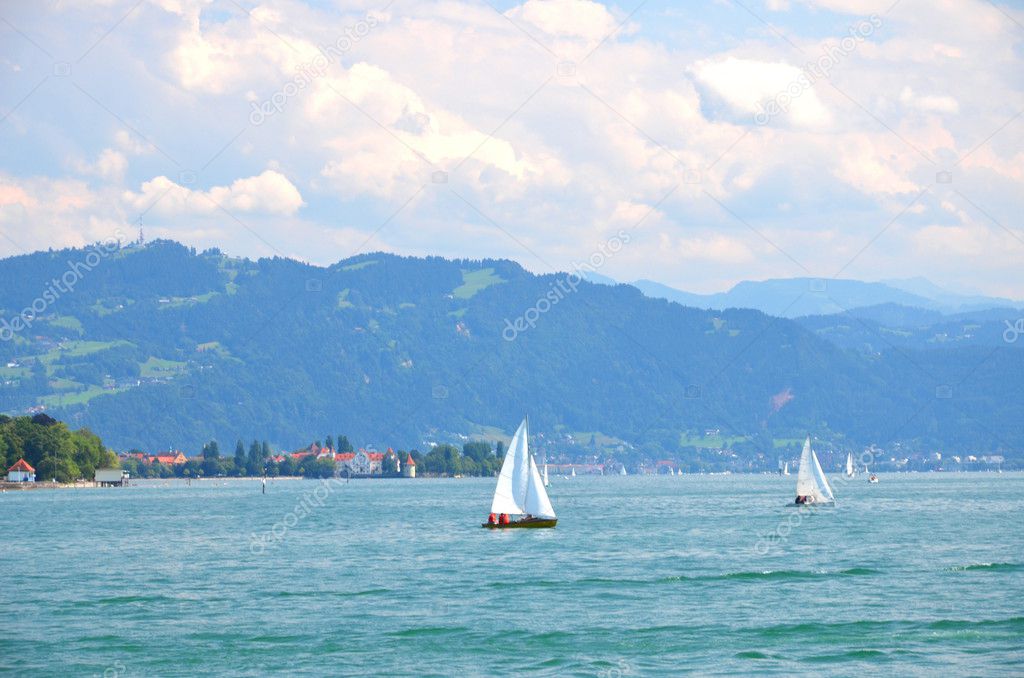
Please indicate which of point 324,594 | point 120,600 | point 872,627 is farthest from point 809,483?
point 120,600

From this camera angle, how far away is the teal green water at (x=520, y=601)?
163ft

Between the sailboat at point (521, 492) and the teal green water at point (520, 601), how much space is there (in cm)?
202

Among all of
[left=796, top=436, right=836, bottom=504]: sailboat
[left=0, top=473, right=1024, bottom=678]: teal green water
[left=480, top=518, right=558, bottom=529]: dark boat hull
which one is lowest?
[left=0, top=473, right=1024, bottom=678]: teal green water

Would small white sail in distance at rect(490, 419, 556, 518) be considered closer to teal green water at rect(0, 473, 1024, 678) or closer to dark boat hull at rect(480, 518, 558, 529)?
dark boat hull at rect(480, 518, 558, 529)

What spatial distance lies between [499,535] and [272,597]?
138 ft

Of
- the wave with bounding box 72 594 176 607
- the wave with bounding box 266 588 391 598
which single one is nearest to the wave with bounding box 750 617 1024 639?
the wave with bounding box 266 588 391 598

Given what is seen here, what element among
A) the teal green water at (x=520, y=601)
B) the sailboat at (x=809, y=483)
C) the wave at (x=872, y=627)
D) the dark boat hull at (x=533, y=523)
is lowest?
the wave at (x=872, y=627)

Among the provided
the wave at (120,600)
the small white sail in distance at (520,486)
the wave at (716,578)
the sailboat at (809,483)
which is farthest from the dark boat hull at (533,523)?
the sailboat at (809,483)

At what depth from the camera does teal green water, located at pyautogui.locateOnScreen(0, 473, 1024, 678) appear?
4956 centimetres

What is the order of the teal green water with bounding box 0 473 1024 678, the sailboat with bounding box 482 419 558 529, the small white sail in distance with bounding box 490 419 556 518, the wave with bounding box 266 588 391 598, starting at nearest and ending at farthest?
the teal green water with bounding box 0 473 1024 678 < the wave with bounding box 266 588 391 598 < the small white sail in distance with bounding box 490 419 556 518 < the sailboat with bounding box 482 419 558 529

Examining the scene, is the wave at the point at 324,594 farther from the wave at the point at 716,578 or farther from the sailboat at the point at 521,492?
the sailboat at the point at 521,492

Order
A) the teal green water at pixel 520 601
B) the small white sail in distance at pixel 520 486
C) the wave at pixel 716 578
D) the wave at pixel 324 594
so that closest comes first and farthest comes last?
the teal green water at pixel 520 601 < the wave at pixel 324 594 < the wave at pixel 716 578 < the small white sail in distance at pixel 520 486

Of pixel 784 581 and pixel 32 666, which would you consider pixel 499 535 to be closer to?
pixel 784 581

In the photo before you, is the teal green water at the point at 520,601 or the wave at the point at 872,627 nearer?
the teal green water at the point at 520,601
